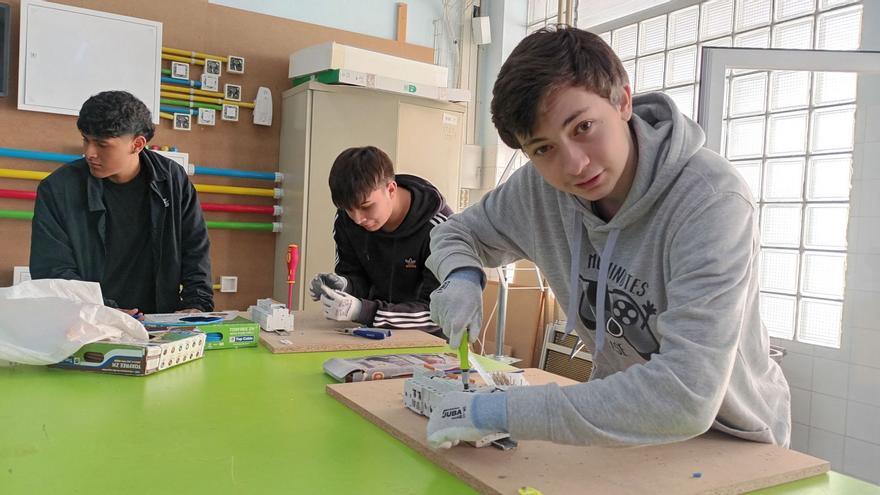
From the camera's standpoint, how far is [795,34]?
9.16ft

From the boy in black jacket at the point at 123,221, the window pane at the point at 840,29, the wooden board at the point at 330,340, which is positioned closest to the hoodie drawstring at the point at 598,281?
the wooden board at the point at 330,340

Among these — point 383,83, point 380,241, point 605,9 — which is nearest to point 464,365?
point 380,241

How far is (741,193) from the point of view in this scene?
850mm

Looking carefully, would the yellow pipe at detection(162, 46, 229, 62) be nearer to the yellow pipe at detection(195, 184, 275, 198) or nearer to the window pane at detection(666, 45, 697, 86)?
the yellow pipe at detection(195, 184, 275, 198)

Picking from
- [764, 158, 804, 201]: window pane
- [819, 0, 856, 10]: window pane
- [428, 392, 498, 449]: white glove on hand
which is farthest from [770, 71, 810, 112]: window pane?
[428, 392, 498, 449]: white glove on hand

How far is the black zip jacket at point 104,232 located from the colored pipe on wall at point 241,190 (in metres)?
1.33

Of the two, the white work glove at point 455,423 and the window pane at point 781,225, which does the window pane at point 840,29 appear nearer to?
the window pane at point 781,225

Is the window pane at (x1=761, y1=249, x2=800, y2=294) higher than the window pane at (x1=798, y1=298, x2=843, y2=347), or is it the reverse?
the window pane at (x1=761, y1=249, x2=800, y2=294)

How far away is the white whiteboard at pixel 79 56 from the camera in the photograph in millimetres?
2984

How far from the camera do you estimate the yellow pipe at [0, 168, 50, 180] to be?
299 centimetres

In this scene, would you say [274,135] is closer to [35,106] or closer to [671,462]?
[35,106]

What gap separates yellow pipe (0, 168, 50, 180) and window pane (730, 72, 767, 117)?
10.0ft

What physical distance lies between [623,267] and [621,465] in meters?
0.31

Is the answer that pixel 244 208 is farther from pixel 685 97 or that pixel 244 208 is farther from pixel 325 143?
pixel 685 97
